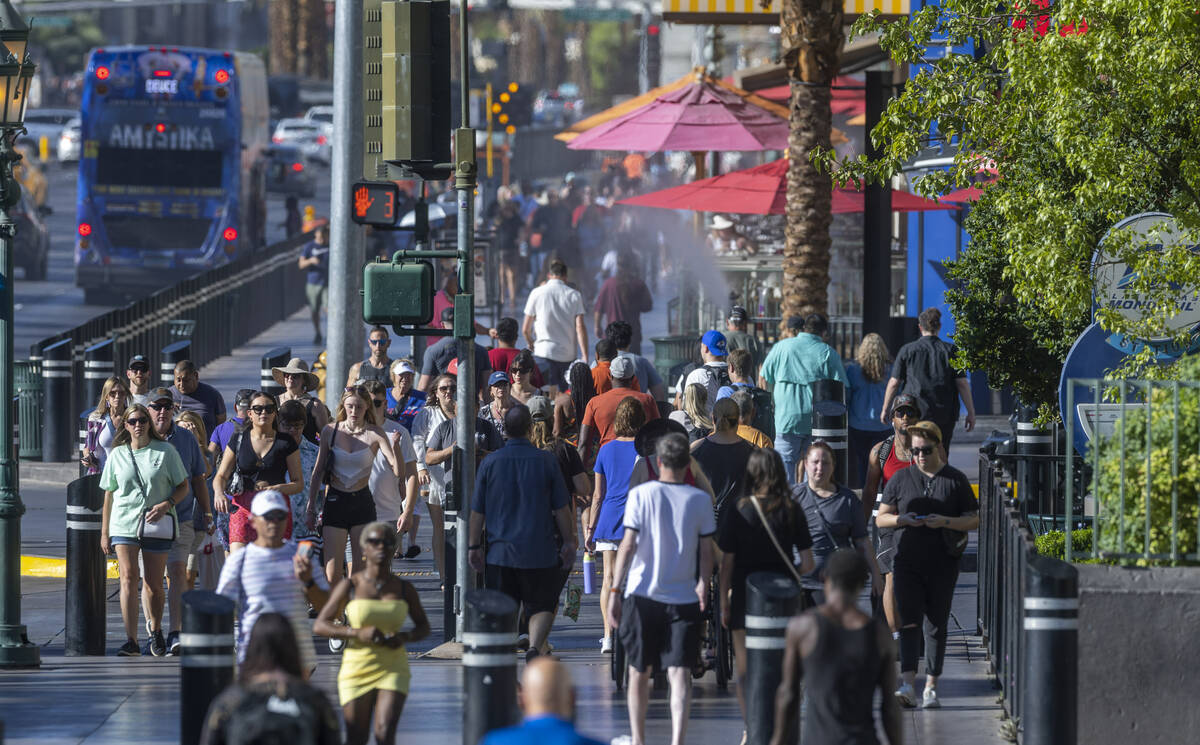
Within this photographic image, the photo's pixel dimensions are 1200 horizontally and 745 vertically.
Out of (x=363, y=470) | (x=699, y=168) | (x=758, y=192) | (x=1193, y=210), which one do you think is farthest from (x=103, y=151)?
(x=1193, y=210)

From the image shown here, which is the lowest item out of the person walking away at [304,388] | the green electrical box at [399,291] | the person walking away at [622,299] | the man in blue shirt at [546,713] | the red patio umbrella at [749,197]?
the man in blue shirt at [546,713]

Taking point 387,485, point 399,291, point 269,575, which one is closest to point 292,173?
point 387,485

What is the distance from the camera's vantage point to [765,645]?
29.6 ft

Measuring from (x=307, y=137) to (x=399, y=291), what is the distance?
60104 millimetres

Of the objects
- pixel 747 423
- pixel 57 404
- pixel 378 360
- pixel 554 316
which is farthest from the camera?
pixel 57 404

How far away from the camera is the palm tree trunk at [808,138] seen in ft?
67.9

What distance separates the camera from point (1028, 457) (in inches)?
528

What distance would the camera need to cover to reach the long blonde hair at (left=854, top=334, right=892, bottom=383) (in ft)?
53.3

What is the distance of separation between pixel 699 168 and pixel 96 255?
12.4m

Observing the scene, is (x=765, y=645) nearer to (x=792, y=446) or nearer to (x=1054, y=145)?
(x=1054, y=145)

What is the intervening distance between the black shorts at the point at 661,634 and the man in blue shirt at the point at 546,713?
3.50m

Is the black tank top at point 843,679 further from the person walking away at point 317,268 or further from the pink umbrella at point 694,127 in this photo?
the person walking away at point 317,268

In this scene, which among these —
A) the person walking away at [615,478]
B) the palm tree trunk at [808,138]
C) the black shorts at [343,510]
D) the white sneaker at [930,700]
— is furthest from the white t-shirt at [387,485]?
the palm tree trunk at [808,138]

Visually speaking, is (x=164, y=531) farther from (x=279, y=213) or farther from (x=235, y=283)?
(x=279, y=213)
